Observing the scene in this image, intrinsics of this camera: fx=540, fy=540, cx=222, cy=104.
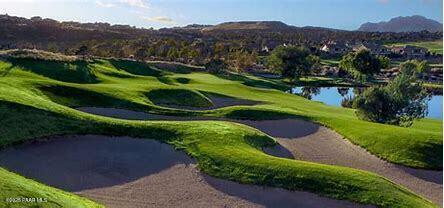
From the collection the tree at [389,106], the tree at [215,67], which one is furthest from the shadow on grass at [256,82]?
the tree at [389,106]

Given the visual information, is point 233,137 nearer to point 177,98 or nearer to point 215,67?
point 177,98

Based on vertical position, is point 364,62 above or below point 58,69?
above

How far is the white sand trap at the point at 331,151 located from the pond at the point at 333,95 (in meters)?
44.7

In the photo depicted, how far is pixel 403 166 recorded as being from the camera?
1185 inches

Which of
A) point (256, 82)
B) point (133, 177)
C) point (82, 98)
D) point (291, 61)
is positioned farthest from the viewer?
point (291, 61)

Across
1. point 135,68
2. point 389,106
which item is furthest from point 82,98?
→ point 135,68

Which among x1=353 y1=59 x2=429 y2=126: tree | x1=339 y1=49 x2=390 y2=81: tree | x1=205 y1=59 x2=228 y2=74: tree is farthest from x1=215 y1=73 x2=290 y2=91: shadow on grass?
x1=353 y1=59 x2=429 y2=126: tree

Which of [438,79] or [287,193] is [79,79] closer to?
[287,193]

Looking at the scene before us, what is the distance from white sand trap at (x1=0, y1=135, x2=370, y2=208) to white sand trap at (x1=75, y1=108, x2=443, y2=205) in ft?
26.7

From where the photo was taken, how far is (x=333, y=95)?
93.7m

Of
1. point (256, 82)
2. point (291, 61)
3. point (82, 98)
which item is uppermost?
point (291, 61)

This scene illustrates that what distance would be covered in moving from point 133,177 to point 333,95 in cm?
7456

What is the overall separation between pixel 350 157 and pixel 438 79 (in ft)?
366

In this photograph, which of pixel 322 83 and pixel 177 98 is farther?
pixel 322 83
